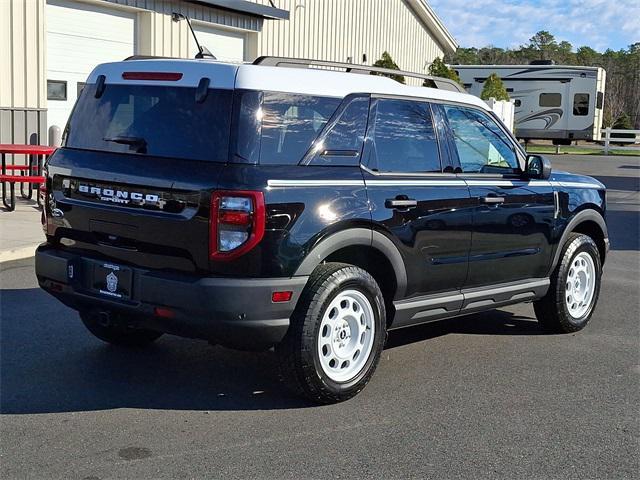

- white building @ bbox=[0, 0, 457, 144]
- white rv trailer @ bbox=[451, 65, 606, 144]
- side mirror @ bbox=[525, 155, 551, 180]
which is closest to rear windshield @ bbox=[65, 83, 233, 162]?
side mirror @ bbox=[525, 155, 551, 180]

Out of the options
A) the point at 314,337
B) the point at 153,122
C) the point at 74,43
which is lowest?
the point at 314,337

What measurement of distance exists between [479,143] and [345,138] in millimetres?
1461

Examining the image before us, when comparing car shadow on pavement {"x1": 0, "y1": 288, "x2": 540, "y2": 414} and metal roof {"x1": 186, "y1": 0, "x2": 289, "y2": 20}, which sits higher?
metal roof {"x1": 186, "y1": 0, "x2": 289, "y2": 20}

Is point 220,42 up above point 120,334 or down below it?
above

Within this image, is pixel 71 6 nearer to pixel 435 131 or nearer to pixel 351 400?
pixel 435 131

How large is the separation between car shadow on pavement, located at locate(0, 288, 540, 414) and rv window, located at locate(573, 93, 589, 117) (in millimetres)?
35709

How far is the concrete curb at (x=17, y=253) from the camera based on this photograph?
911 centimetres

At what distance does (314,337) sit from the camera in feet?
15.7

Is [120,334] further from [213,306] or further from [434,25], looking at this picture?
[434,25]

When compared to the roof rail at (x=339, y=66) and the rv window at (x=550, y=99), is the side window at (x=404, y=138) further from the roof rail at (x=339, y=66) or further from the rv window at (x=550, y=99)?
the rv window at (x=550, y=99)

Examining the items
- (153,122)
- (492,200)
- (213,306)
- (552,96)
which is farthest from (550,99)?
(213,306)

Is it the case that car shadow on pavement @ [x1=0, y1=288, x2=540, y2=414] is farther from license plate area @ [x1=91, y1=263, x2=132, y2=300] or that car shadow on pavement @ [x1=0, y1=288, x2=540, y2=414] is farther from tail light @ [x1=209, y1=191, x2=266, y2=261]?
tail light @ [x1=209, y1=191, x2=266, y2=261]

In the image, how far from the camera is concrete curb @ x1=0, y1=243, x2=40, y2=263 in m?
9.11

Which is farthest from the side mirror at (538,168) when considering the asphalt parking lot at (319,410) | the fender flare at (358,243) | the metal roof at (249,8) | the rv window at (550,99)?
the rv window at (550,99)
